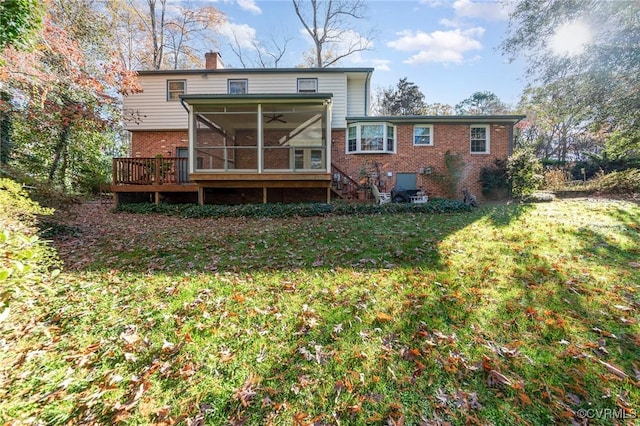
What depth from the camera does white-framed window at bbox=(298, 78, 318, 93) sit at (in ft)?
48.7

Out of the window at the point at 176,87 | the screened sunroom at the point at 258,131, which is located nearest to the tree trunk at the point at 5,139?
the window at the point at 176,87

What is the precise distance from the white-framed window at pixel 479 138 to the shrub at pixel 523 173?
1410 millimetres

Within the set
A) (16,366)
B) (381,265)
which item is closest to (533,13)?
(381,265)

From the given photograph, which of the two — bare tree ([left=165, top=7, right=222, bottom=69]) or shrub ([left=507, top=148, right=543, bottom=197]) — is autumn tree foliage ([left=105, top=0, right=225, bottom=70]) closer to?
bare tree ([left=165, top=7, right=222, bottom=69])

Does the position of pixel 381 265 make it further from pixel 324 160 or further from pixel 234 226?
pixel 324 160

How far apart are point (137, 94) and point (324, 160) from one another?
11.3 m

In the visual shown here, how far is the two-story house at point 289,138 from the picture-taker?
11.8 m

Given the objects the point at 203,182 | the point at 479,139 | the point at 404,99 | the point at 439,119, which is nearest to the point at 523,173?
the point at 479,139

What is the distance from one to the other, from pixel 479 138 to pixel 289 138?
31.3ft

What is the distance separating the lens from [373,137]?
1413 centimetres

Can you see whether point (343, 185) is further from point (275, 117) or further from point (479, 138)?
point (479, 138)

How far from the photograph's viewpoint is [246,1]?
17.2 m

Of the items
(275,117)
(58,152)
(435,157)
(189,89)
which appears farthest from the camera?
(58,152)

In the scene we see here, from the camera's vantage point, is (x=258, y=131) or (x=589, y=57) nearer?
(x=258, y=131)
